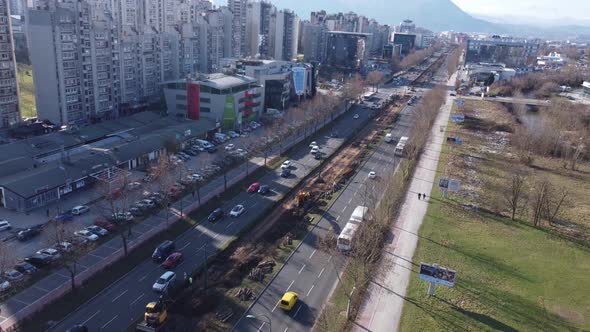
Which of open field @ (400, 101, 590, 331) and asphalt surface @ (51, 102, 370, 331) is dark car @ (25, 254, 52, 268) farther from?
open field @ (400, 101, 590, 331)

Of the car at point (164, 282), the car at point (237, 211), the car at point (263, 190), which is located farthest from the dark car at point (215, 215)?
the car at point (164, 282)

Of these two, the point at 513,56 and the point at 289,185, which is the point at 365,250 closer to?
the point at 289,185

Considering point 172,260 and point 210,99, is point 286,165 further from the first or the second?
point 172,260

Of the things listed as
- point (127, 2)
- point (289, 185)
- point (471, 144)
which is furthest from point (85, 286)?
point (127, 2)

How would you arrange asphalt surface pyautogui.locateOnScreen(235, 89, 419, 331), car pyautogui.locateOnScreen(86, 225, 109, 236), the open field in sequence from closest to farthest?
asphalt surface pyautogui.locateOnScreen(235, 89, 419, 331)
the open field
car pyautogui.locateOnScreen(86, 225, 109, 236)

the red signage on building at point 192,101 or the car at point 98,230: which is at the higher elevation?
the red signage on building at point 192,101

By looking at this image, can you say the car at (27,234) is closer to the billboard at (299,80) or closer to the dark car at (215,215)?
the dark car at (215,215)

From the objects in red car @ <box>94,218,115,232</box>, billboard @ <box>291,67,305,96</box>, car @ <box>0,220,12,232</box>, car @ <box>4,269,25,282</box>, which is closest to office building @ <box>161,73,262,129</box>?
billboard @ <box>291,67,305,96</box>
